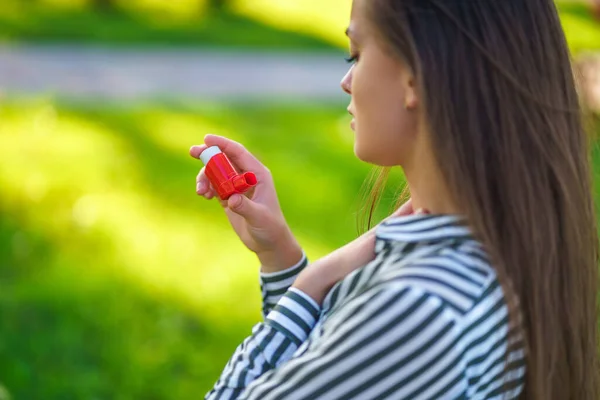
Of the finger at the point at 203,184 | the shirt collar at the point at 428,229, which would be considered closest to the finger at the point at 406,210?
the shirt collar at the point at 428,229

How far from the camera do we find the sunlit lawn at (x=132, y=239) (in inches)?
130

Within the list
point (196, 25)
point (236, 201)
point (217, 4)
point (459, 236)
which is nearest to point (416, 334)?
point (459, 236)

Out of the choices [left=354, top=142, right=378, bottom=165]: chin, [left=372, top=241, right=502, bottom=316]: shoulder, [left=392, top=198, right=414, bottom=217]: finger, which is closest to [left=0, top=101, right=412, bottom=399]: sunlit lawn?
[left=392, top=198, right=414, bottom=217]: finger

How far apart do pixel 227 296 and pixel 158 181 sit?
122 cm

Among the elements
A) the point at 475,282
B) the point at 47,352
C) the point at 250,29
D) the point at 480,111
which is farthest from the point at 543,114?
the point at 250,29

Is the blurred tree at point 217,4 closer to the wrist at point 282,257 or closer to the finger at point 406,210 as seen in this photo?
the wrist at point 282,257

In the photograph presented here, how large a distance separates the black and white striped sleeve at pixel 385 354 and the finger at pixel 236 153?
0.55 m

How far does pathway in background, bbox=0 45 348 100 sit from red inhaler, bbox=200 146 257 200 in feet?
15.7

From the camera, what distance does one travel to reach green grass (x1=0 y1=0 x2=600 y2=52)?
834 cm

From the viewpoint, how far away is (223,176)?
5.27 feet

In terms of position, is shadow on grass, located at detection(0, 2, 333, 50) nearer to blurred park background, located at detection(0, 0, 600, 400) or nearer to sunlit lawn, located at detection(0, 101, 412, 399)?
blurred park background, located at detection(0, 0, 600, 400)

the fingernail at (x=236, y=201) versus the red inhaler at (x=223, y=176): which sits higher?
the red inhaler at (x=223, y=176)

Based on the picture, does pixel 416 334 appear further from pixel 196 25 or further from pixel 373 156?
pixel 196 25

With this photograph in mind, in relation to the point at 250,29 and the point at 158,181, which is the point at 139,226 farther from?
the point at 250,29
